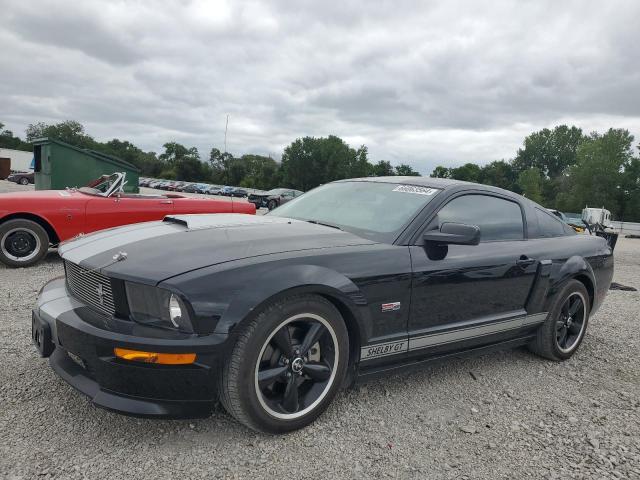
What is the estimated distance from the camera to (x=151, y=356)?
205cm

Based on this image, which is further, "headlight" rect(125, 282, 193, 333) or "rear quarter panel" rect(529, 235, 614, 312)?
"rear quarter panel" rect(529, 235, 614, 312)

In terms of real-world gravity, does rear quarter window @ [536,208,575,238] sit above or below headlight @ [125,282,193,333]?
above

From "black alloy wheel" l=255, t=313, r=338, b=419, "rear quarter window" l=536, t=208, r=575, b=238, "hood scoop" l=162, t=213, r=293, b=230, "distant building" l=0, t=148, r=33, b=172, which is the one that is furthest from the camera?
"distant building" l=0, t=148, r=33, b=172

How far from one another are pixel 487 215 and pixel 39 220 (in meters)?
5.41

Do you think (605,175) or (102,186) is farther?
(605,175)

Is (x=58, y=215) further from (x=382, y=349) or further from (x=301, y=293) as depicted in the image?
(x=382, y=349)

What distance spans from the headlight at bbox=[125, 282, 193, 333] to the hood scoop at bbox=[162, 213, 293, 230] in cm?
71

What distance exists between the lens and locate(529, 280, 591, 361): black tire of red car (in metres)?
3.72

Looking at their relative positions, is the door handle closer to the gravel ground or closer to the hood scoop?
the gravel ground

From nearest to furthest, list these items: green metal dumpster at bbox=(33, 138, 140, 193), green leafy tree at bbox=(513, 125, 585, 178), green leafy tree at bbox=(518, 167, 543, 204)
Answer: green metal dumpster at bbox=(33, 138, 140, 193) → green leafy tree at bbox=(518, 167, 543, 204) → green leafy tree at bbox=(513, 125, 585, 178)

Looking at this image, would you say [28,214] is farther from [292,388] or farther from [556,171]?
[556,171]

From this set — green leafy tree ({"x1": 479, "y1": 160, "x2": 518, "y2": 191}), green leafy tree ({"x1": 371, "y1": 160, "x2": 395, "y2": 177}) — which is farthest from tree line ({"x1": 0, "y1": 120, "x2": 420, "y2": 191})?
green leafy tree ({"x1": 479, "y1": 160, "x2": 518, "y2": 191})

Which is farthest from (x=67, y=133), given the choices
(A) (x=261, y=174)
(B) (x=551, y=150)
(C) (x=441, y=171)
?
(B) (x=551, y=150)

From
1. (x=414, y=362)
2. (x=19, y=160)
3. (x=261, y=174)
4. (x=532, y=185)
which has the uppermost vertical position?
(x=532, y=185)
